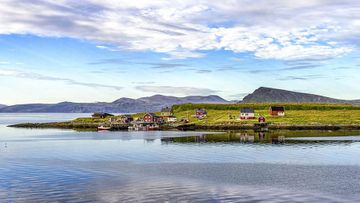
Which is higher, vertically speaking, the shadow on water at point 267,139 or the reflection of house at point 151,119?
the reflection of house at point 151,119

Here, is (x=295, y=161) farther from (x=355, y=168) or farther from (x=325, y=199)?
(x=325, y=199)

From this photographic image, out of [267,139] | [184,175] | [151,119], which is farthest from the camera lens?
[151,119]

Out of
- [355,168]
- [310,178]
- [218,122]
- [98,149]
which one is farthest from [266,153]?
[218,122]

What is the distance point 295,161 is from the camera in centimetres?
6881

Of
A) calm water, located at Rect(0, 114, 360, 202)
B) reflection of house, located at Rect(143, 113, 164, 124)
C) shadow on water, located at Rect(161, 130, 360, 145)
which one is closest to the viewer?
calm water, located at Rect(0, 114, 360, 202)

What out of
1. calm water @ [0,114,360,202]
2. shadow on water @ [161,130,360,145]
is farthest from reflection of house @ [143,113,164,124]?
calm water @ [0,114,360,202]

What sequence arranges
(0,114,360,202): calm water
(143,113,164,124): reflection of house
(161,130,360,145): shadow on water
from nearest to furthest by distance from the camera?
1. (0,114,360,202): calm water
2. (161,130,360,145): shadow on water
3. (143,113,164,124): reflection of house

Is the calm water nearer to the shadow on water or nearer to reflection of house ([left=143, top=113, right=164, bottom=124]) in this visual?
the shadow on water

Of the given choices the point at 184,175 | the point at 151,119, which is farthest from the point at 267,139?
the point at 151,119

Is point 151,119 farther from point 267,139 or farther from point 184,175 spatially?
point 184,175

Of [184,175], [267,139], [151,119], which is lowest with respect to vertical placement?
[184,175]

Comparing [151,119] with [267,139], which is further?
[151,119]

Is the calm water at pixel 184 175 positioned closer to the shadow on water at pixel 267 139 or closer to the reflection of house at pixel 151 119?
the shadow on water at pixel 267 139

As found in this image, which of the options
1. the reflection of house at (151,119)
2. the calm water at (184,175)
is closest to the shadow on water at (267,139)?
the calm water at (184,175)
